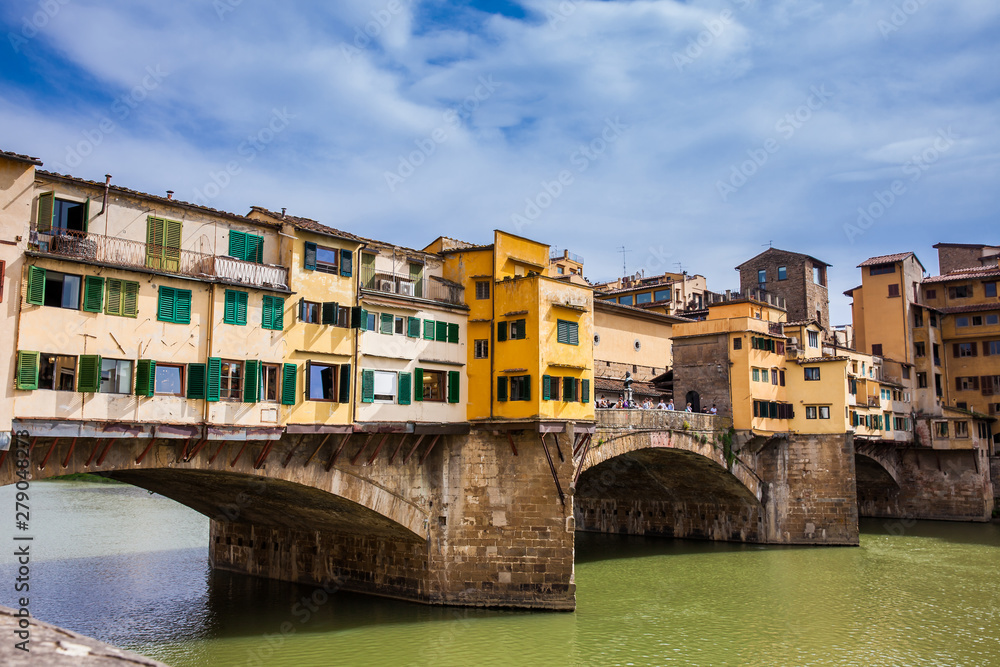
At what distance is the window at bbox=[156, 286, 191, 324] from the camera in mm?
21594

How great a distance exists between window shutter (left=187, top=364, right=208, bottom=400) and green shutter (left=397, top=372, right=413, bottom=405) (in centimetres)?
694

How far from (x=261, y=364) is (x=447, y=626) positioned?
1029 centimetres

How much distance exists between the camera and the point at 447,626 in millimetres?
25625

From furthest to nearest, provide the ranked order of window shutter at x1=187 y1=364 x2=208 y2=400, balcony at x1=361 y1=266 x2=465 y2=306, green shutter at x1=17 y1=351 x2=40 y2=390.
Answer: balcony at x1=361 y1=266 x2=465 y2=306
window shutter at x1=187 y1=364 x2=208 y2=400
green shutter at x1=17 y1=351 x2=40 y2=390

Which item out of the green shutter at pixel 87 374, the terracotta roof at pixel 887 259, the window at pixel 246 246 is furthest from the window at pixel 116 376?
the terracotta roof at pixel 887 259

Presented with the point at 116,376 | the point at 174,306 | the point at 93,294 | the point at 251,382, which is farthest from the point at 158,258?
the point at 251,382

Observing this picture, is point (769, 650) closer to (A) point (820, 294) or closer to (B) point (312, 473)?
(B) point (312, 473)

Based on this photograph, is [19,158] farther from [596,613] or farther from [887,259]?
[887,259]

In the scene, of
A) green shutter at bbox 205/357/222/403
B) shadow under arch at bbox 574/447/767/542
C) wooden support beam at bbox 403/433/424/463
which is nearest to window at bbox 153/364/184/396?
green shutter at bbox 205/357/222/403

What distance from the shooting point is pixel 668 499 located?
48906 millimetres

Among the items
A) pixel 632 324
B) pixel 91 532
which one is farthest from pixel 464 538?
pixel 91 532

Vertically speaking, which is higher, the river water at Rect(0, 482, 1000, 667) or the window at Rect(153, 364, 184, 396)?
the window at Rect(153, 364, 184, 396)

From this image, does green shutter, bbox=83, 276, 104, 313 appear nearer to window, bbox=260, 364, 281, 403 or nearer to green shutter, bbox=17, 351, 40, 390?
green shutter, bbox=17, 351, 40, 390

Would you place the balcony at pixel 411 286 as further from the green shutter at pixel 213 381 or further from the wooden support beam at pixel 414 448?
the green shutter at pixel 213 381
